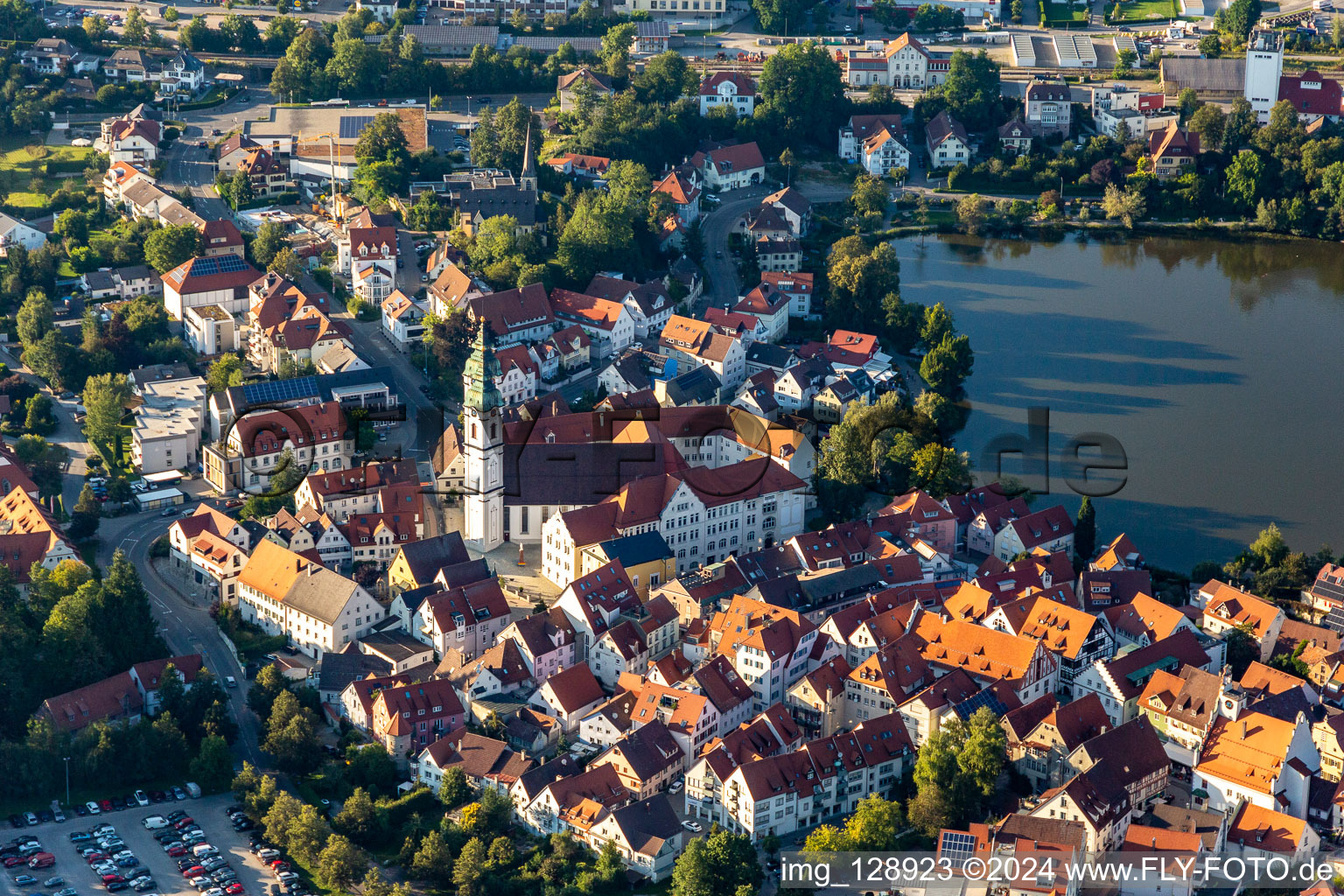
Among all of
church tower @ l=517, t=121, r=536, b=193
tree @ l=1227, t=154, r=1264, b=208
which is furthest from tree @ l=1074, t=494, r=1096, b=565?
tree @ l=1227, t=154, r=1264, b=208

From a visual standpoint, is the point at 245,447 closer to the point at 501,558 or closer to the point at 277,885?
the point at 501,558

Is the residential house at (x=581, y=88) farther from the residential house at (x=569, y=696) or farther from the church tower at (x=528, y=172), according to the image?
the residential house at (x=569, y=696)

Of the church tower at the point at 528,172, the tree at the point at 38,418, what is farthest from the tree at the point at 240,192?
the tree at the point at 38,418

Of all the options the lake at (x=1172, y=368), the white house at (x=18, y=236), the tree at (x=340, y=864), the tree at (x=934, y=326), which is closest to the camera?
the tree at (x=340, y=864)

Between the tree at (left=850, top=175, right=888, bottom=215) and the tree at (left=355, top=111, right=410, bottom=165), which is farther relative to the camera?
the tree at (left=850, top=175, right=888, bottom=215)

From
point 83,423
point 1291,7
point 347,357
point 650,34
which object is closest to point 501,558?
point 347,357

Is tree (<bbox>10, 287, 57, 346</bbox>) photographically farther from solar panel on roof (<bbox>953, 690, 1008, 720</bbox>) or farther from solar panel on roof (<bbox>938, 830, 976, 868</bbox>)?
solar panel on roof (<bbox>938, 830, 976, 868</bbox>)
